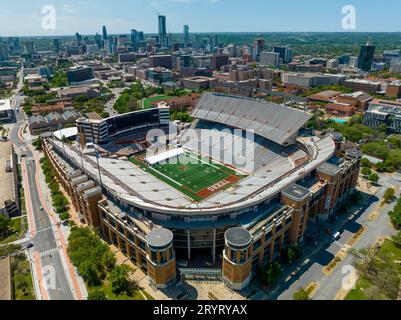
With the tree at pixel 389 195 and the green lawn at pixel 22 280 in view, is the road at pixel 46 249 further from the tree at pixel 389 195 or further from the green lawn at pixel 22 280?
the tree at pixel 389 195

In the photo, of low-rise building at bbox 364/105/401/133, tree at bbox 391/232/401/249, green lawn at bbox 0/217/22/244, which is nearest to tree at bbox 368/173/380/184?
tree at bbox 391/232/401/249

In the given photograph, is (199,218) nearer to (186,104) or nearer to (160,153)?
Answer: (160,153)

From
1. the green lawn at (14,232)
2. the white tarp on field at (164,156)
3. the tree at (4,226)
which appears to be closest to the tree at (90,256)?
the green lawn at (14,232)

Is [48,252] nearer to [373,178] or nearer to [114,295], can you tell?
[114,295]

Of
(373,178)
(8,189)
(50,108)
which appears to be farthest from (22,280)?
(50,108)

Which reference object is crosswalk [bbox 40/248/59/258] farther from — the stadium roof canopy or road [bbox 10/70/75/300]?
the stadium roof canopy
